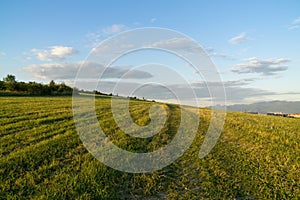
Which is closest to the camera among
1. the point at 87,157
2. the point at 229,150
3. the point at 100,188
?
the point at 100,188

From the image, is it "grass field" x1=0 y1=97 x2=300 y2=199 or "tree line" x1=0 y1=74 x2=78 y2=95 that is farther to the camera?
"tree line" x1=0 y1=74 x2=78 y2=95

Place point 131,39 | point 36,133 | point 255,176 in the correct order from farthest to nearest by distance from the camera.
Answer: point 131,39, point 36,133, point 255,176

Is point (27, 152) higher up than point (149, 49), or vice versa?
point (149, 49)

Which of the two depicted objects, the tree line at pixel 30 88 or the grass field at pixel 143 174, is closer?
the grass field at pixel 143 174

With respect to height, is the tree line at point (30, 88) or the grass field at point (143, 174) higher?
the tree line at point (30, 88)

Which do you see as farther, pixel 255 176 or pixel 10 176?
Answer: pixel 255 176

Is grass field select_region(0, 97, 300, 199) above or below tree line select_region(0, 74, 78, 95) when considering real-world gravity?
below

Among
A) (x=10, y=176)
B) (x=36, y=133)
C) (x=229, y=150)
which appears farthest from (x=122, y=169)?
(x=36, y=133)

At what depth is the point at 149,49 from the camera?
1686cm

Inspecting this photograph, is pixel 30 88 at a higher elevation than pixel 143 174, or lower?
higher

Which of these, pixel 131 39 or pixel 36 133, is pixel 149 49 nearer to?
pixel 131 39

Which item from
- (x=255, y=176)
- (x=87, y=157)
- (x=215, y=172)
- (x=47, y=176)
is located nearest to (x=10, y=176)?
(x=47, y=176)

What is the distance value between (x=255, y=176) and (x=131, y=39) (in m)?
10.7

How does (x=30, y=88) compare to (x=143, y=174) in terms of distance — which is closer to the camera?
(x=143, y=174)
